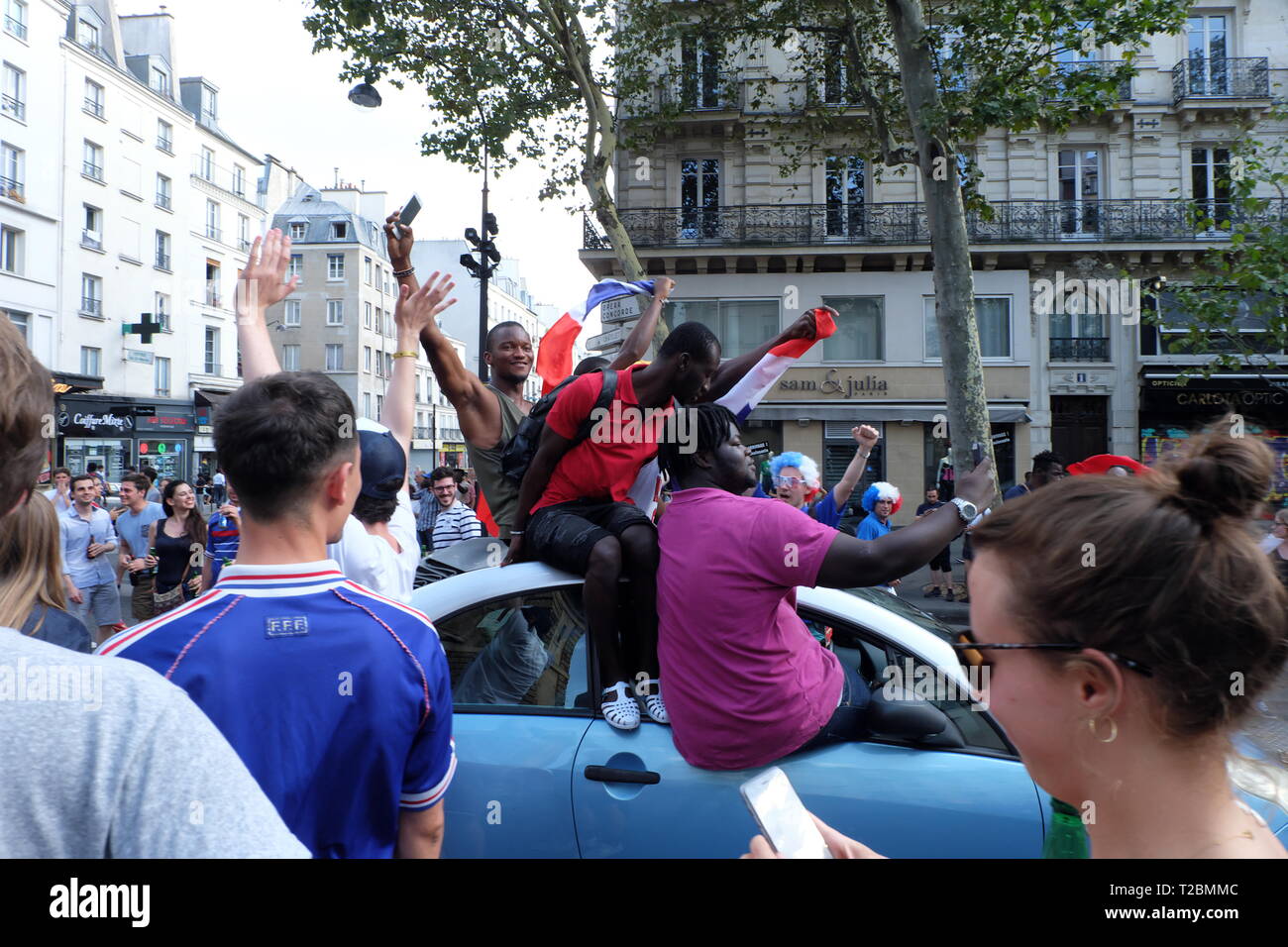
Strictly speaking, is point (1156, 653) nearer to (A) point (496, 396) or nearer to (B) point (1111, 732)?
(B) point (1111, 732)

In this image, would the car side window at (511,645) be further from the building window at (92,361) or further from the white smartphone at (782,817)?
the building window at (92,361)

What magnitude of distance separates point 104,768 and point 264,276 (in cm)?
226

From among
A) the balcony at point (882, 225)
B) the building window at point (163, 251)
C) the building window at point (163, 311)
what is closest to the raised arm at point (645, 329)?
the balcony at point (882, 225)

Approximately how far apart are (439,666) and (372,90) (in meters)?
13.5

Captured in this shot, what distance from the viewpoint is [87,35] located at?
3594 cm

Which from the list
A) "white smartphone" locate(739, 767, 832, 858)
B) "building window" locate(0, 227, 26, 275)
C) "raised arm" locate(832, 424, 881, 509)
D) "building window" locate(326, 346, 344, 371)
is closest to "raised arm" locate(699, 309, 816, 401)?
"raised arm" locate(832, 424, 881, 509)

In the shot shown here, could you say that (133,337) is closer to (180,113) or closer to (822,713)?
(180,113)

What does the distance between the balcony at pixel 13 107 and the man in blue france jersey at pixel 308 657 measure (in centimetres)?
3766

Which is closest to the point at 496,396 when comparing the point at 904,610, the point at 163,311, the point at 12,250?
the point at 904,610

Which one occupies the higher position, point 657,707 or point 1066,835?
point 1066,835

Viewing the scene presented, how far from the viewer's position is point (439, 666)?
1.79 metres

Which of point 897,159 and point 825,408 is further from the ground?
point 897,159

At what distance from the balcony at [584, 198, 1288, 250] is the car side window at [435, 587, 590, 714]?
21.7m

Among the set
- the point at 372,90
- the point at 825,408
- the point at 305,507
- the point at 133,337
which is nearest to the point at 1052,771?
the point at 305,507
